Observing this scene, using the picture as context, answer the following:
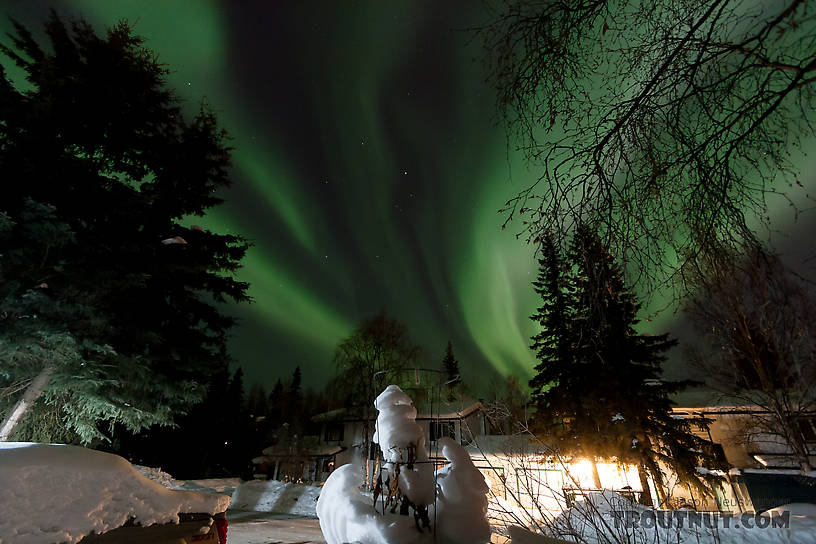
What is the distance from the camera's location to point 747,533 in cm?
665

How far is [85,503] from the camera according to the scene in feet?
9.71

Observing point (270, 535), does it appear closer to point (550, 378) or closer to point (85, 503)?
point (85, 503)

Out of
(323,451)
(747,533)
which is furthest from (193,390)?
(323,451)

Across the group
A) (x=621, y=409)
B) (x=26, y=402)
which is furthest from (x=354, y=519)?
(x=621, y=409)

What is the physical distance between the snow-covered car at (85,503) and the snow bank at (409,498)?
136 cm

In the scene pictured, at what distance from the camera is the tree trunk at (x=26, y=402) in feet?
24.4

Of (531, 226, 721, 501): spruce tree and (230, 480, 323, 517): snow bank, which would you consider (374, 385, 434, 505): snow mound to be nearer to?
(531, 226, 721, 501): spruce tree

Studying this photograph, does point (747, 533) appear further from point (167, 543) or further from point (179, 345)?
point (179, 345)

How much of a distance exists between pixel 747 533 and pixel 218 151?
658 inches

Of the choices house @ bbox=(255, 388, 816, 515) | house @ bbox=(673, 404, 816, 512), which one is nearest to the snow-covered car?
house @ bbox=(255, 388, 816, 515)

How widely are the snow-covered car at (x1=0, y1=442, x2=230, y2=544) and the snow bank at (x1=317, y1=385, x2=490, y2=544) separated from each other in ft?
4.46

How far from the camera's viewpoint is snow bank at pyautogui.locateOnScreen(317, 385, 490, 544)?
3.77m

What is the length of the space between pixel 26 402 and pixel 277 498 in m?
16.4

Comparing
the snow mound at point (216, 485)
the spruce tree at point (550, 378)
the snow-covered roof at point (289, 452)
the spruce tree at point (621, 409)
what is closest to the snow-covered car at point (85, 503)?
the spruce tree at point (621, 409)
